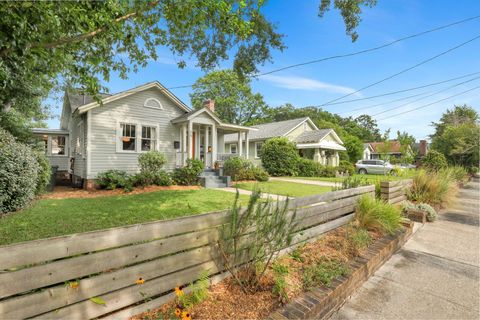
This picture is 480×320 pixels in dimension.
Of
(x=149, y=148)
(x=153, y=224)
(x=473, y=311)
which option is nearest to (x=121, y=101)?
(x=149, y=148)

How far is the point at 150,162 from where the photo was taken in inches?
425

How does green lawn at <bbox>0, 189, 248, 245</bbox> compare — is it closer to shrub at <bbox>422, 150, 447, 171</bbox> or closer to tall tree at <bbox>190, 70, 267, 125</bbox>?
shrub at <bbox>422, 150, 447, 171</bbox>

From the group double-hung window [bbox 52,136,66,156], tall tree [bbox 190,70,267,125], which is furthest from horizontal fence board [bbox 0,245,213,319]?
tall tree [bbox 190,70,267,125]

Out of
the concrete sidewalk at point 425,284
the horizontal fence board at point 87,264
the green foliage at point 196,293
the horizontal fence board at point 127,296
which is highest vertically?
the horizontal fence board at point 87,264

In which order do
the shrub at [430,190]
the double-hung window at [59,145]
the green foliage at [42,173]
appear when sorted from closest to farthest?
the shrub at [430,190]
the green foliage at [42,173]
the double-hung window at [59,145]

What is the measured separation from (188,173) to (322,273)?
9526mm

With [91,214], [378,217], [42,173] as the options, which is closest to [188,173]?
[42,173]

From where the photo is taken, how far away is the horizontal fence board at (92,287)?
1.54m

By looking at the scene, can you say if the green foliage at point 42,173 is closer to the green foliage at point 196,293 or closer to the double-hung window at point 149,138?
the double-hung window at point 149,138

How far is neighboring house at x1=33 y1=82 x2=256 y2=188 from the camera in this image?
10797 millimetres

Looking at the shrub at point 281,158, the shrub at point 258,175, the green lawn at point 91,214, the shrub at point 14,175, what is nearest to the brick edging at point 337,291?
the green lawn at point 91,214

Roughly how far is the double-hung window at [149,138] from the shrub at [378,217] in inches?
417

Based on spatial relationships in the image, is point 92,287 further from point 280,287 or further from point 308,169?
point 308,169

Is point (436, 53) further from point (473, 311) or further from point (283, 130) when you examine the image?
point (473, 311)
